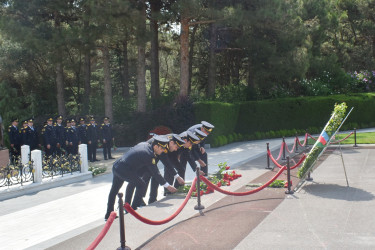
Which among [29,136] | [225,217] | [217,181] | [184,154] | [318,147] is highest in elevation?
[29,136]

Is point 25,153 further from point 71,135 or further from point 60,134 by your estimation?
point 71,135

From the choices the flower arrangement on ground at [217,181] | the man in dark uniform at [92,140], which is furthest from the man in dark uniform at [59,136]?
the flower arrangement on ground at [217,181]

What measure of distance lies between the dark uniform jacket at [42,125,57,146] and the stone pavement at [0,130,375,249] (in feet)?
13.9

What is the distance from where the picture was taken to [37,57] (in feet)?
93.2

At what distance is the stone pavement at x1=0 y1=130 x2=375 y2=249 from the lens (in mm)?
6859

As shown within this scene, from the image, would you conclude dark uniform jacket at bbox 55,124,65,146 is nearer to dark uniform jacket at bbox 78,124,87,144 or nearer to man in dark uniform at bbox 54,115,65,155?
man in dark uniform at bbox 54,115,65,155

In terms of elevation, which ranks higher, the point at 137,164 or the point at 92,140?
the point at 137,164

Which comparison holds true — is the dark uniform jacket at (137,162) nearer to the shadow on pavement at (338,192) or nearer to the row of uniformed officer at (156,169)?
the row of uniformed officer at (156,169)

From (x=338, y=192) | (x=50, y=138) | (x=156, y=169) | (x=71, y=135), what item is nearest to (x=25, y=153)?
(x=50, y=138)

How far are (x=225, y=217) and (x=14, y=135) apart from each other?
10864 millimetres

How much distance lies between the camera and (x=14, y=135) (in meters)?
16.2

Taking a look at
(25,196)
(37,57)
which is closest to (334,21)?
(37,57)

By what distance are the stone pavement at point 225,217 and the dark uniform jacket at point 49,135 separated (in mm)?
4226

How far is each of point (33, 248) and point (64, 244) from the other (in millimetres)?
490
